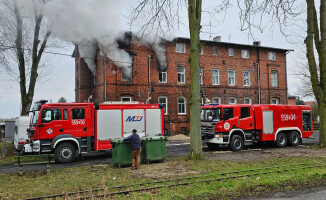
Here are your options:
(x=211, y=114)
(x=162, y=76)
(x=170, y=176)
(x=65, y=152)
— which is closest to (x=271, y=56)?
(x=162, y=76)

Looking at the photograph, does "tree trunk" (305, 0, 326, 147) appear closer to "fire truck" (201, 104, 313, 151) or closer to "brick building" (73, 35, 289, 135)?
"fire truck" (201, 104, 313, 151)

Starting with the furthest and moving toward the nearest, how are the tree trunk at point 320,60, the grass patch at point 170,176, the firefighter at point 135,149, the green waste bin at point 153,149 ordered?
the tree trunk at point 320,60, the green waste bin at point 153,149, the firefighter at point 135,149, the grass patch at point 170,176

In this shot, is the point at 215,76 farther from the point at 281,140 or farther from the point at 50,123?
the point at 50,123

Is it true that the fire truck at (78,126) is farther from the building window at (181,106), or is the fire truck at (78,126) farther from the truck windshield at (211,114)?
the building window at (181,106)

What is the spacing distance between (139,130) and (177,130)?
1378cm

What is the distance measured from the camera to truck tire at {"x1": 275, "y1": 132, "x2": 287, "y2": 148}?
17.7 metres

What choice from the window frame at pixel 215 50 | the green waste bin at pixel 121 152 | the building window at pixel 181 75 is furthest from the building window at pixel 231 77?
the green waste bin at pixel 121 152

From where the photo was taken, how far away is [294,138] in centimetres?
1844

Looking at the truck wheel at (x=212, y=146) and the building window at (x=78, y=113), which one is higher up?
the building window at (x=78, y=113)

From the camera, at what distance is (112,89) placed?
25.8 m

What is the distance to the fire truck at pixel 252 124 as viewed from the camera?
15930mm

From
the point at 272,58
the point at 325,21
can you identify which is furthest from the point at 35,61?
the point at 272,58

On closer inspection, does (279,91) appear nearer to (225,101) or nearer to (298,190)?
(225,101)

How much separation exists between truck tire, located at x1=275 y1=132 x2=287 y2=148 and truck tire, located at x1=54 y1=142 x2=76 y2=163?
12.0m
